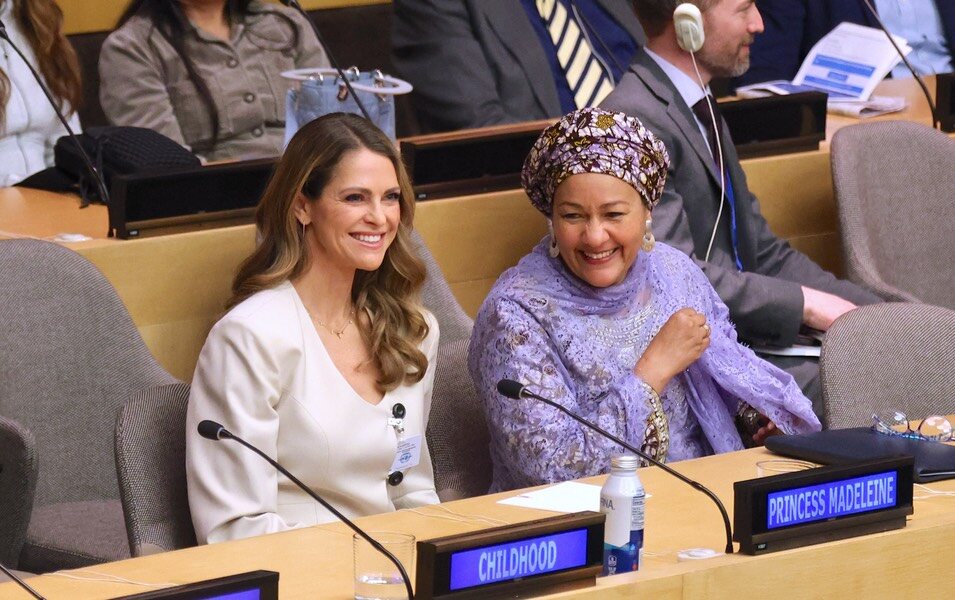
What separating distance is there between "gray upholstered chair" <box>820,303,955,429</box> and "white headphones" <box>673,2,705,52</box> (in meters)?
0.74

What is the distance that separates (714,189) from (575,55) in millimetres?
1253

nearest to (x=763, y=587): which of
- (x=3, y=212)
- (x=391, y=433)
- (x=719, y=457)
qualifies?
(x=719, y=457)

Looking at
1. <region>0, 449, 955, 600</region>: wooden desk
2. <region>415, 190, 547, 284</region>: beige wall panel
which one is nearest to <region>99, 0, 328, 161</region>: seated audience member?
<region>415, 190, 547, 284</region>: beige wall panel

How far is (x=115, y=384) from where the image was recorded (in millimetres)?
3076

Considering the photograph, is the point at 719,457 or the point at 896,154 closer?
the point at 719,457

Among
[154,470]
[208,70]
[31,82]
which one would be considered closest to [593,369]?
[154,470]

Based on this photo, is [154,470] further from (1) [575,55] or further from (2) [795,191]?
(1) [575,55]

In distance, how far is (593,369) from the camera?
2.83m

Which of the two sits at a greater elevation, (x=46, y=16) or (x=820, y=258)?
(x=46, y=16)

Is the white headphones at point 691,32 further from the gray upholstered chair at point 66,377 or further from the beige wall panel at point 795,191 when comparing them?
the gray upholstered chair at point 66,377

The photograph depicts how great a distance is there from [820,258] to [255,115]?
147 cm

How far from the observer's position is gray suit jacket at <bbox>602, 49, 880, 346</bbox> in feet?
11.2

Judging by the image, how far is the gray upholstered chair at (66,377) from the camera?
2.96 metres

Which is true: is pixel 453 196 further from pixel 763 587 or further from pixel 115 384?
pixel 763 587
